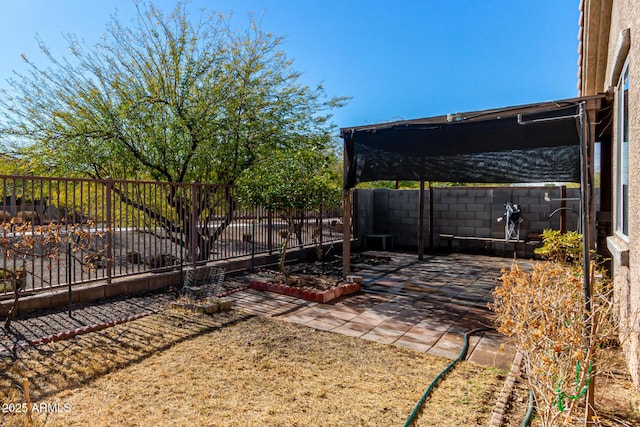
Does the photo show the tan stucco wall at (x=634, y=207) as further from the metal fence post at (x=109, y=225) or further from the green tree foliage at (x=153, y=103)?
the metal fence post at (x=109, y=225)

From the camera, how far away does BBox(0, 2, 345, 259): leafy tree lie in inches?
264

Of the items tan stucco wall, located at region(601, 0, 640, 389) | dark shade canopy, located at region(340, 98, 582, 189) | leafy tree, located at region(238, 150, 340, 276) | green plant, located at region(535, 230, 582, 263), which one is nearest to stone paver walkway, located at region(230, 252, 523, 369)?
tan stucco wall, located at region(601, 0, 640, 389)

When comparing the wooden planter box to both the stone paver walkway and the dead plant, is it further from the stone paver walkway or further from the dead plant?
the dead plant

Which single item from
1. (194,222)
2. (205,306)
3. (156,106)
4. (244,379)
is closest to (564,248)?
(244,379)

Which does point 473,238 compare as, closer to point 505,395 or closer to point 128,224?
point 505,395

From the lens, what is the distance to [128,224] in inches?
258

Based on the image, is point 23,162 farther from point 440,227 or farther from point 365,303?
point 440,227

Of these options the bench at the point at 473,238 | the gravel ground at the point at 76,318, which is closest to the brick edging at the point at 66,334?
the gravel ground at the point at 76,318

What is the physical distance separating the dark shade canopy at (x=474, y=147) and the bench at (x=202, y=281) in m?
2.66

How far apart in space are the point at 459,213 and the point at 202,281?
7.54 meters

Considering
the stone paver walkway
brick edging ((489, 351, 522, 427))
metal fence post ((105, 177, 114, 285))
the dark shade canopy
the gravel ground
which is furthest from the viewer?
metal fence post ((105, 177, 114, 285))

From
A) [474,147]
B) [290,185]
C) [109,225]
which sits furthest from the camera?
[290,185]

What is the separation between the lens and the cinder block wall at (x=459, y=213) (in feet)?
32.6

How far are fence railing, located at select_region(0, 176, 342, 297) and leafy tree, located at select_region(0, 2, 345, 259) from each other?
113 millimetres
